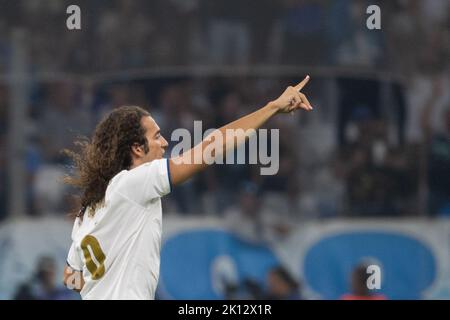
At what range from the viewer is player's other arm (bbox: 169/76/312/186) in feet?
14.3

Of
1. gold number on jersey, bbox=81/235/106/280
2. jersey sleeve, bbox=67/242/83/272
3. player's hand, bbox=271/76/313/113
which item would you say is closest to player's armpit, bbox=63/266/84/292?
jersey sleeve, bbox=67/242/83/272

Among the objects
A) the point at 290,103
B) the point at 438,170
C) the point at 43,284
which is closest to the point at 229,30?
the point at 438,170

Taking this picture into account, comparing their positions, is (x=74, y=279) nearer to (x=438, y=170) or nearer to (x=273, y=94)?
(x=273, y=94)

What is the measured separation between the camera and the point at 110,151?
4695mm

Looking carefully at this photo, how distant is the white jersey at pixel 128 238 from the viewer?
4461mm

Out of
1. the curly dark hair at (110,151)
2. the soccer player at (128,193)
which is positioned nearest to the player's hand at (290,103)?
the soccer player at (128,193)

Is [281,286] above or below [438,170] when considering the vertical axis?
below

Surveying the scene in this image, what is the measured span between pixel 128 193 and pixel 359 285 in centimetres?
597

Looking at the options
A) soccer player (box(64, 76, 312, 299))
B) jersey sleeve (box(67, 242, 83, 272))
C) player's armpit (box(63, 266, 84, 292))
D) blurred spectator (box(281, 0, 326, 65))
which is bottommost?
player's armpit (box(63, 266, 84, 292))

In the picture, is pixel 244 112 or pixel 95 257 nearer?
pixel 95 257

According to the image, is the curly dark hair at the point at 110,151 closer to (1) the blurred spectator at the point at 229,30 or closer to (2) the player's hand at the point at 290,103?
(2) the player's hand at the point at 290,103

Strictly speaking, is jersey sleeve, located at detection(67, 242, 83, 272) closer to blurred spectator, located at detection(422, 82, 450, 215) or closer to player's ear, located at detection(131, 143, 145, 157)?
player's ear, located at detection(131, 143, 145, 157)

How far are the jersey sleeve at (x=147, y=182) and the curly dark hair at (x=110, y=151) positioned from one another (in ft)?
0.68

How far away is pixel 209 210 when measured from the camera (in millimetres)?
10430
